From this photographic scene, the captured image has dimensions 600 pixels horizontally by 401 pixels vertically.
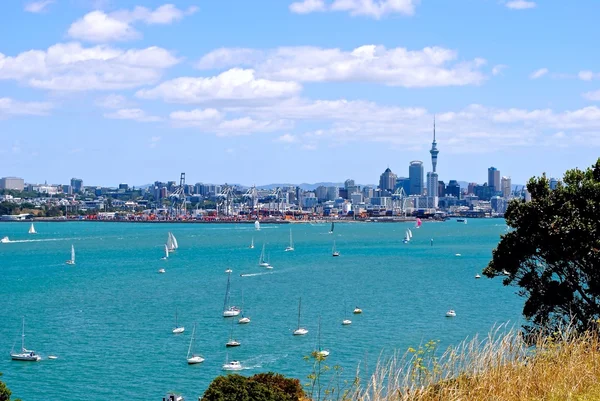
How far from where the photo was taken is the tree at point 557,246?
41.5 feet

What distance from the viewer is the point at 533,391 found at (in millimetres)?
5621

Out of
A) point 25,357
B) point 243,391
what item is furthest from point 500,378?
point 25,357

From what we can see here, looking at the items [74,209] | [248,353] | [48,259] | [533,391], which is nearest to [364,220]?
[74,209]

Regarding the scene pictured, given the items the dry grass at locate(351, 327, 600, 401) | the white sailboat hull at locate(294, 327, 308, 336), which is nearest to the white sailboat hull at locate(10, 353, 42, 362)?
the white sailboat hull at locate(294, 327, 308, 336)

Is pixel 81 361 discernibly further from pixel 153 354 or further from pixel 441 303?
pixel 441 303

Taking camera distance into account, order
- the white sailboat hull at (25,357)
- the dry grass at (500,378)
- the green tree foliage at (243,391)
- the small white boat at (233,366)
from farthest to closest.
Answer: the white sailboat hull at (25,357), the small white boat at (233,366), the green tree foliage at (243,391), the dry grass at (500,378)

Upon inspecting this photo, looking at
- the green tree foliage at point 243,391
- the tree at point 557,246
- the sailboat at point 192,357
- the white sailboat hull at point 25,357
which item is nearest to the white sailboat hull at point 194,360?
the sailboat at point 192,357

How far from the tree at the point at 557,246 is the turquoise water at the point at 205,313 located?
636 centimetres

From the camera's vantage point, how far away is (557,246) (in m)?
13.0

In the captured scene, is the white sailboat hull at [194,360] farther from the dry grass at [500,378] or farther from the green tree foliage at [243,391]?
the dry grass at [500,378]

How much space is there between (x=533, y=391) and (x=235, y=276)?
4591cm

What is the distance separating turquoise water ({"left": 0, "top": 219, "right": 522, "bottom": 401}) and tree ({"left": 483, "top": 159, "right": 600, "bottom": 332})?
636 centimetres

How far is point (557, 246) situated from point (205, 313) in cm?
2336

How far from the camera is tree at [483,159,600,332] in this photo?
12.6m
